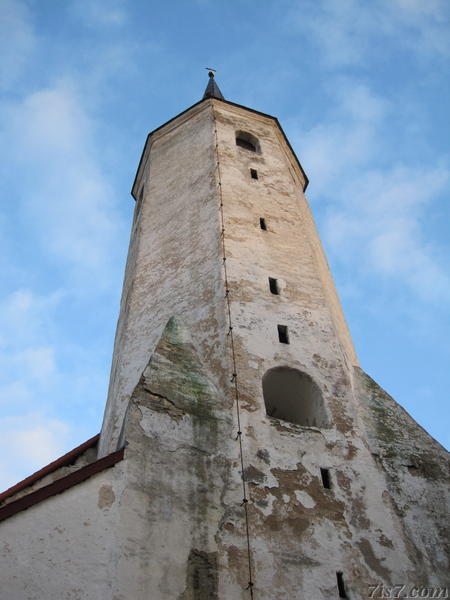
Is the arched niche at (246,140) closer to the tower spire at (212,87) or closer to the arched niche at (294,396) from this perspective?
the tower spire at (212,87)

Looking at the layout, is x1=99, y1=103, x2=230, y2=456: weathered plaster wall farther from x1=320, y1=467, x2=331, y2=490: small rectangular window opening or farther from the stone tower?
x1=320, y1=467, x2=331, y2=490: small rectangular window opening

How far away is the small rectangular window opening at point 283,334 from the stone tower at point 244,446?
0.04 m

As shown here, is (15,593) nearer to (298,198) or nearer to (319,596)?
(319,596)

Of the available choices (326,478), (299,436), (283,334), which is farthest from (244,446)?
(283,334)

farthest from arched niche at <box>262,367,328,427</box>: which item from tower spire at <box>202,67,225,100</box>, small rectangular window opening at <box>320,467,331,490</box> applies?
tower spire at <box>202,67,225,100</box>

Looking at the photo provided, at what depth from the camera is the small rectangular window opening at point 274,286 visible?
42.6ft

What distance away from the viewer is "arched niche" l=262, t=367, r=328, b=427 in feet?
36.8

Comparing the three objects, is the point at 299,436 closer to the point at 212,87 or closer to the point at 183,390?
the point at 183,390

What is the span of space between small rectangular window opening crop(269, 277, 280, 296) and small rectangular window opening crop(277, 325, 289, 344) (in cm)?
101

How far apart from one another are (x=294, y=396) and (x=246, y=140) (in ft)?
33.9

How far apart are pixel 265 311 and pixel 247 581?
5.42 meters

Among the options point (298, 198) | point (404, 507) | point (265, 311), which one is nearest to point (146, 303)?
point (265, 311)

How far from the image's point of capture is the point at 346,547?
880 centimetres

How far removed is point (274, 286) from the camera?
517 inches
